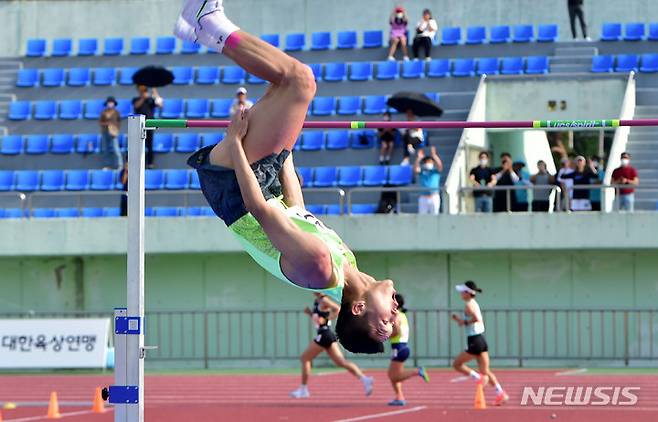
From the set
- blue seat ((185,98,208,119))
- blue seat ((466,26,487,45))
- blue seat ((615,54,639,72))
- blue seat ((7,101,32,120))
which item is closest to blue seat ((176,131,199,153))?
blue seat ((185,98,208,119))

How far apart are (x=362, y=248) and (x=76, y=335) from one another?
4.28 metres

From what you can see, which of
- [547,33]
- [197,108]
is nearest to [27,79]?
[197,108]

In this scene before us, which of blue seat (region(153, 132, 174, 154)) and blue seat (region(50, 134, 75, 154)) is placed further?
blue seat (region(50, 134, 75, 154))

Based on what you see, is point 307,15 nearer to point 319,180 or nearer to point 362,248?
point 319,180

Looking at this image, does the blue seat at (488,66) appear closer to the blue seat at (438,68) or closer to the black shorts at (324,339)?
the blue seat at (438,68)

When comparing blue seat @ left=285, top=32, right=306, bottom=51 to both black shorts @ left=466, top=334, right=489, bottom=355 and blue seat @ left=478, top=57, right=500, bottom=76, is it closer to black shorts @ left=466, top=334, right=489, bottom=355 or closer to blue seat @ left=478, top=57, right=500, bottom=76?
blue seat @ left=478, top=57, right=500, bottom=76

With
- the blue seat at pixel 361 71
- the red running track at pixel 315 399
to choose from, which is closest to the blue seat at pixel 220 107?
the blue seat at pixel 361 71

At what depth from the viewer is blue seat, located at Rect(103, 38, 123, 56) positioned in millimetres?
26234

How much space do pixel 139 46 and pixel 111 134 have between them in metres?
3.60

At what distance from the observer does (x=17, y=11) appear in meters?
28.0

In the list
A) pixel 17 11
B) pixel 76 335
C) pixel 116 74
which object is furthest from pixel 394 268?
pixel 17 11

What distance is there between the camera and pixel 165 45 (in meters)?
26.1

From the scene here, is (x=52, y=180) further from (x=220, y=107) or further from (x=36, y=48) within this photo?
(x=36, y=48)

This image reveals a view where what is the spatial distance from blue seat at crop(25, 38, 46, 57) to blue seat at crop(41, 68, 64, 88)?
2.94 ft
